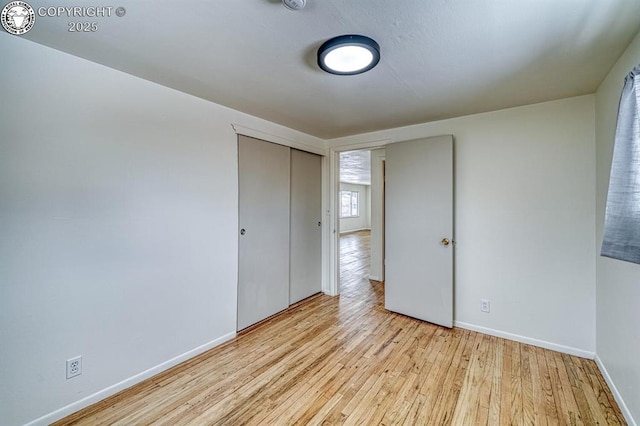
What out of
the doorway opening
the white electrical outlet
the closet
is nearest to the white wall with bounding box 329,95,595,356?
the doorway opening

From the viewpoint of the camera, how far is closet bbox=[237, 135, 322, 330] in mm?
2771

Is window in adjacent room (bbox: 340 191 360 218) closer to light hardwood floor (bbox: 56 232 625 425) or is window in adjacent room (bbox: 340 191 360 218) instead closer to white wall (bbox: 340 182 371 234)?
white wall (bbox: 340 182 371 234)

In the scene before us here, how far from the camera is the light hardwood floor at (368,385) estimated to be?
1.63m

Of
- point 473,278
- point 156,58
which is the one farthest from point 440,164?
point 156,58

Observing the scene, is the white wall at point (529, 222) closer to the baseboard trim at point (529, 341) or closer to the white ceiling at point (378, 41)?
the baseboard trim at point (529, 341)

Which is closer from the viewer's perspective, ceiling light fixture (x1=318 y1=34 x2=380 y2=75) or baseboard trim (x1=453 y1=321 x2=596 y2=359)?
ceiling light fixture (x1=318 y1=34 x2=380 y2=75)

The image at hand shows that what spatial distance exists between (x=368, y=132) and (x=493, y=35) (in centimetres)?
201

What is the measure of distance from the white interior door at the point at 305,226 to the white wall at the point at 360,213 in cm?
690

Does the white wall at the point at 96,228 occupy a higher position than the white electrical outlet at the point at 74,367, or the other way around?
the white wall at the point at 96,228

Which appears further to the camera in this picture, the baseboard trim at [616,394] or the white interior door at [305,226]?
the white interior door at [305,226]

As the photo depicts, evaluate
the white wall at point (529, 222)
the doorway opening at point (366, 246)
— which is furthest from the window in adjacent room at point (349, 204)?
the white wall at point (529, 222)

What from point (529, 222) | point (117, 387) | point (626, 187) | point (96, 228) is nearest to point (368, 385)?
point (117, 387)

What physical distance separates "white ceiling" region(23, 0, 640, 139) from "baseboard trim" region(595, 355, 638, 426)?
2172 millimetres

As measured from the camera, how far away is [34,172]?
1531mm
